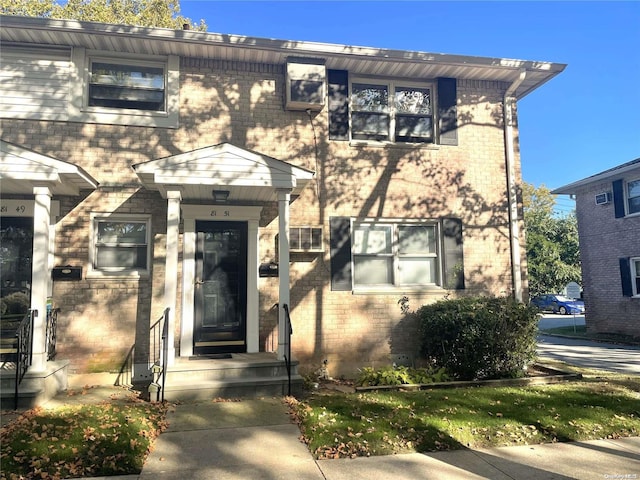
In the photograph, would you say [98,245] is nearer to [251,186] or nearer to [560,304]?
[251,186]

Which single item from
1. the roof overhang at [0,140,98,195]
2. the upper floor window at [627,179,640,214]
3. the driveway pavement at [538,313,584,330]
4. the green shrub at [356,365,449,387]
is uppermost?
the upper floor window at [627,179,640,214]

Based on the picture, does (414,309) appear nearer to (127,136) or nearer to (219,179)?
(219,179)

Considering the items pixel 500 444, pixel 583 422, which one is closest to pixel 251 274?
pixel 500 444

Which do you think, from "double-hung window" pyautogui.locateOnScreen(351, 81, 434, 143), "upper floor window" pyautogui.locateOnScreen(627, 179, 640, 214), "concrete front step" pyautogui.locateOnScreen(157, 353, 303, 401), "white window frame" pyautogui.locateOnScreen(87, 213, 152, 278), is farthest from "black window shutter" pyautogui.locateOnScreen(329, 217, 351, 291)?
"upper floor window" pyautogui.locateOnScreen(627, 179, 640, 214)

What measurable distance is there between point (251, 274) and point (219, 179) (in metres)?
1.86

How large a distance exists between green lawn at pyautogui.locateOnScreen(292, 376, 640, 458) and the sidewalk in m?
0.18

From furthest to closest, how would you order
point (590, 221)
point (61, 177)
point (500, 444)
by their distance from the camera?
point (590, 221), point (61, 177), point (500, 444)

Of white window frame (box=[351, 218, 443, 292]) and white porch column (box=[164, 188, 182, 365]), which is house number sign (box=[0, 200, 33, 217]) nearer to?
white porch column (box=[164, 188, 182, 365])

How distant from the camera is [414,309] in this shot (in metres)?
8.24

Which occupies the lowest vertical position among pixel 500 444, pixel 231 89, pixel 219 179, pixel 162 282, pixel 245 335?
pixel 500 444

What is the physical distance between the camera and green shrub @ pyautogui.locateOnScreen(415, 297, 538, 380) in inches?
280

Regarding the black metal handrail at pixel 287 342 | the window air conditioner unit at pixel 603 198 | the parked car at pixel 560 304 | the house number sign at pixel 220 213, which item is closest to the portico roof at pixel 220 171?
the house number sign at pixel 220 213

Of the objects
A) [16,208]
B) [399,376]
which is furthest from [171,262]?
[399,376]

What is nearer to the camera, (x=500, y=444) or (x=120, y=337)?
(x=500, y=444)
